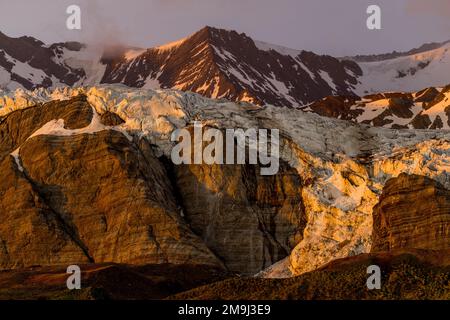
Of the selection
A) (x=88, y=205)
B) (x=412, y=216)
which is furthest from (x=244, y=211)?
(x=412, y=216)

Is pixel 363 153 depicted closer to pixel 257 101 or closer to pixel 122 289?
pixel 122 289

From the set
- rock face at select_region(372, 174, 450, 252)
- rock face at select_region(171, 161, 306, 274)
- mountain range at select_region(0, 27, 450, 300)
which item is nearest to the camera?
rock face at select_region(372, 174, 450, 252)

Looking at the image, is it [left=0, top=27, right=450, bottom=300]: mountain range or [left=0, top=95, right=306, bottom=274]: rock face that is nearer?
[left=0, top=27, right=450, bottom=300]: mountain range

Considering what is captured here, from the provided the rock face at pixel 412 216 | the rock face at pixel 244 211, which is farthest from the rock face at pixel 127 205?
the rock face at pixel 412 216

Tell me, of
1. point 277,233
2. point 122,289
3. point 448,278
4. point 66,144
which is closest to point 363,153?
point 277,233

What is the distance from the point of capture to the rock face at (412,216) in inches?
3556

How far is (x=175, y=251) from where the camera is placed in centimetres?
9675

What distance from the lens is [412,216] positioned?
303ft

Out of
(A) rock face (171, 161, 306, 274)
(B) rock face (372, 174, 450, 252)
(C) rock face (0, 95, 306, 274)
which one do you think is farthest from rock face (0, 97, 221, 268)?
(B) rock face (372, 174, 450, 252)

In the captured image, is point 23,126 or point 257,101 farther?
point 257,101

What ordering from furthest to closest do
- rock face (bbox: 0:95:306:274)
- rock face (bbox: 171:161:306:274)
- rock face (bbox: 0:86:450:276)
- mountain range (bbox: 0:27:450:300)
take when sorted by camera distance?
rock face (bbox: 171:161:306:274) → rock face (bbox: 0:95:306:274) → rock face (bbox: 0:86:450:276) → mountain range (bbox: 0:27:450:300)

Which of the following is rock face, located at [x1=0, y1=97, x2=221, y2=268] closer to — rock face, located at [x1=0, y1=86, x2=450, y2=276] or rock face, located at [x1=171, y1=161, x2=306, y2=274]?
rock face, located at [x1=0, y1=86, x2=450, y2=276]

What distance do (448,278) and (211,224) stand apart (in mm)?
55447

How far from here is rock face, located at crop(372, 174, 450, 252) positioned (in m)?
90.3
